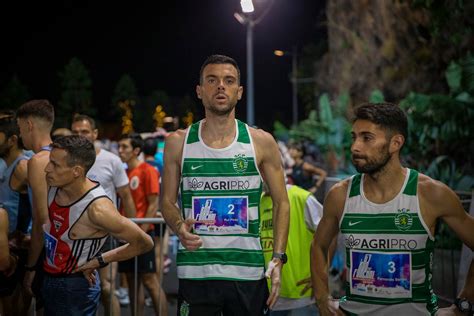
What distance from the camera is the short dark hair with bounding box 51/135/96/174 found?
13.4 feet

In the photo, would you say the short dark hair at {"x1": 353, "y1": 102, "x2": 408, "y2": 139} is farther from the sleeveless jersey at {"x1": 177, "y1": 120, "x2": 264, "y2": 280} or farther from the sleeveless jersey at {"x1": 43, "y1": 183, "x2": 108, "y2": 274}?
the sleeveless jersey at {"x1": 43, "y1": 183, "x2": 108, "y2": 274}

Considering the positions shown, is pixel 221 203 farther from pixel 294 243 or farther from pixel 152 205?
pixel 152 205

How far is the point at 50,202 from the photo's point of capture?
4.14 meters

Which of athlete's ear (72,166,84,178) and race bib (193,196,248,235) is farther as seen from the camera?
athlete's ear (72,166,84,178)

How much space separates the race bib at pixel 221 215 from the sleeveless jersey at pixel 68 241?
763 millimetres

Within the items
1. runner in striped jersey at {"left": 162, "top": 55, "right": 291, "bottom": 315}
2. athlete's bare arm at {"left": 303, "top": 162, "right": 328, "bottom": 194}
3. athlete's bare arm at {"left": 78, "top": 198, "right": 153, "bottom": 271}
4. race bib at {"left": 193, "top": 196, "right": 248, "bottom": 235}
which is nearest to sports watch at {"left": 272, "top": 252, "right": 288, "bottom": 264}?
runner in striped jersey at {"left": 162, "top": 55, "right": 291, "bottom": 315}

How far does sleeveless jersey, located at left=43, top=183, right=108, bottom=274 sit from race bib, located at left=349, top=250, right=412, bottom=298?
1827 mm

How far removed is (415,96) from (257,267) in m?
8.98

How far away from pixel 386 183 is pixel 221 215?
1069 millimetres

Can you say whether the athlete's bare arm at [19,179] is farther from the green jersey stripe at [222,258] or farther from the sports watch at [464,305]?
the sports watch at [464,305]

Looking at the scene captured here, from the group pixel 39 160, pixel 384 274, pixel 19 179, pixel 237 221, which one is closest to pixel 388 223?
pixel 384 274

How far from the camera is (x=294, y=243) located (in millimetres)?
5164

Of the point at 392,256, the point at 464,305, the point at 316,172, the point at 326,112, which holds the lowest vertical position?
the point at 464,305

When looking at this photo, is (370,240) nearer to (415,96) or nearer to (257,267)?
(257,267)
